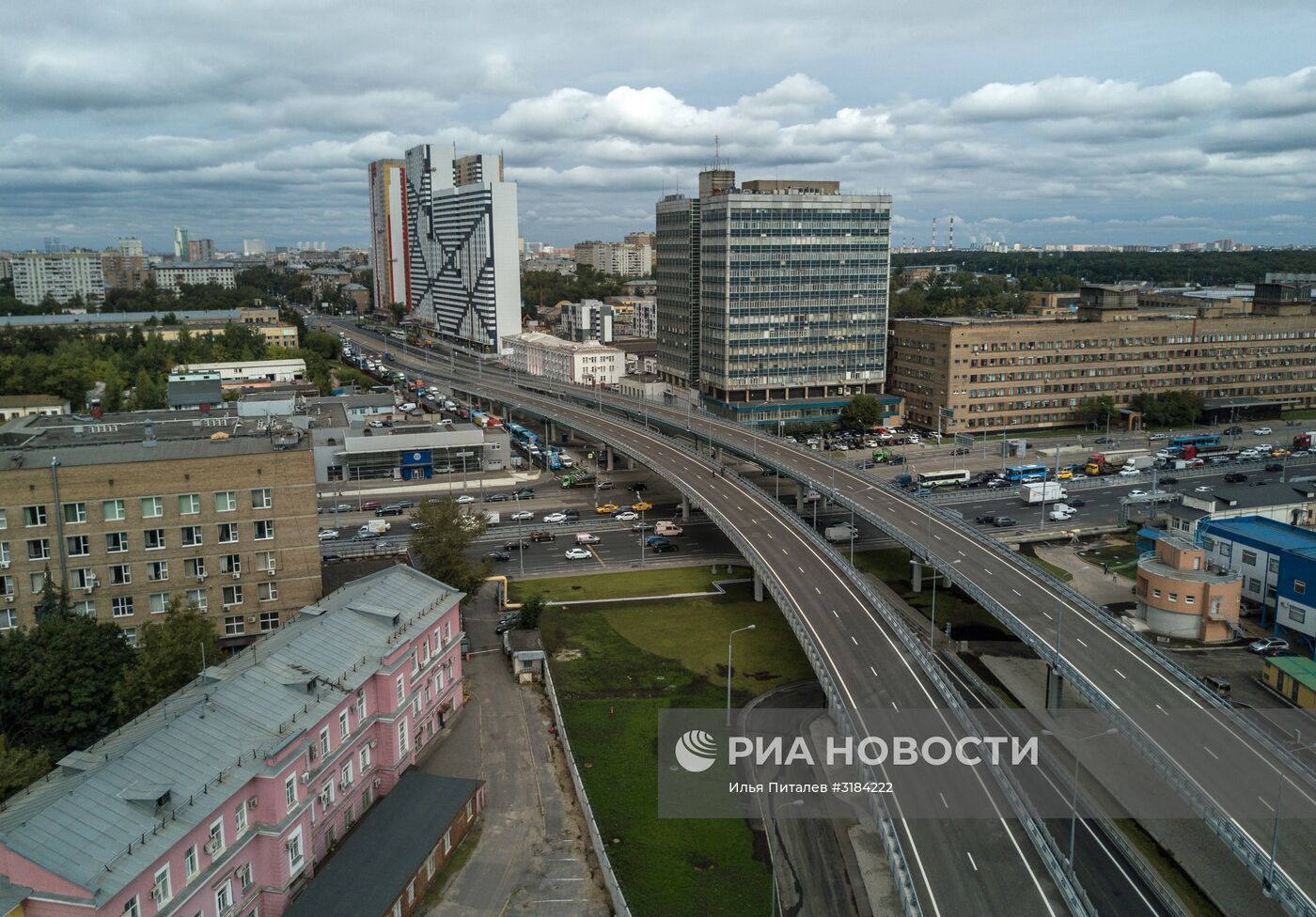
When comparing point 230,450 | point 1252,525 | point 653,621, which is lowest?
point 653,621

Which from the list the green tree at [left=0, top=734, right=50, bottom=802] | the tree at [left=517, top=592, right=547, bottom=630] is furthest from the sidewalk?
the green tree at [left=0, top=734, right=50, bottom=802]

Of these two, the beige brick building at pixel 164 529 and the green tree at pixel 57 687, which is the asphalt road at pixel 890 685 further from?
the green tree at pixel 57 687

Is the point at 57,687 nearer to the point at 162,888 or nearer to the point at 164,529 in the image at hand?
the point at 164,529

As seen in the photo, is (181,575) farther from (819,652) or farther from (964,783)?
(964,783)

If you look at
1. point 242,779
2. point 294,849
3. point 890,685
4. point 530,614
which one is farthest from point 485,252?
point 242,779

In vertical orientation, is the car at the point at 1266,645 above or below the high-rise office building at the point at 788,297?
below

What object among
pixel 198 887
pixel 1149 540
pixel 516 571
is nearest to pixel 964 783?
pixel 198 887

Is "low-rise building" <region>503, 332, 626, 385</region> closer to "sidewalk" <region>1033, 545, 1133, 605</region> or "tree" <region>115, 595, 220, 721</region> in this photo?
"sidewalk" <region>1033, 545, 1133, 605</region>
